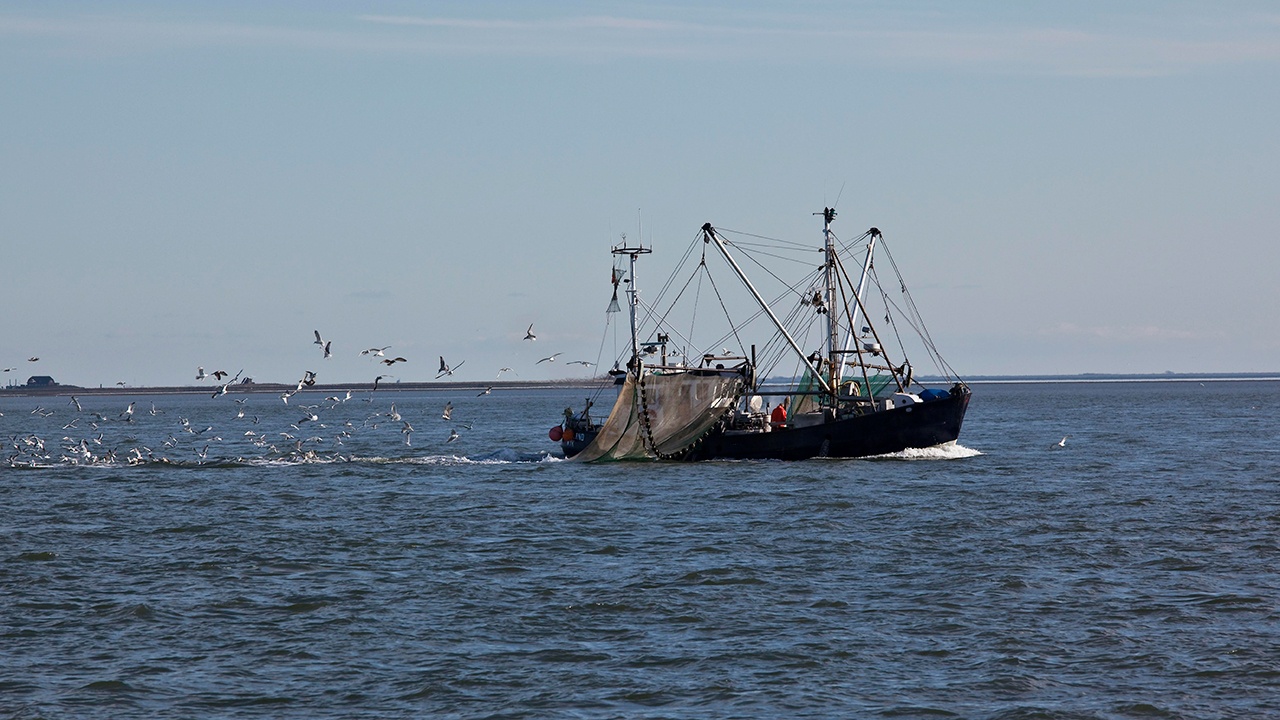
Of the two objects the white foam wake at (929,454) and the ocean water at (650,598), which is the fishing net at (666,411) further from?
the white foam wake at (929,454)

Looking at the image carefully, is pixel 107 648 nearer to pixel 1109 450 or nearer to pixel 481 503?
pixel 481 503

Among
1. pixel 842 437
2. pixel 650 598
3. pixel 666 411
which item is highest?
pixel 666 411

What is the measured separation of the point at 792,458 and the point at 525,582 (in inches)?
1440

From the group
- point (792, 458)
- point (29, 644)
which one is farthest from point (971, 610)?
point (792, 458)

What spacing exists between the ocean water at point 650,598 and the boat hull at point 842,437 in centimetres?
820

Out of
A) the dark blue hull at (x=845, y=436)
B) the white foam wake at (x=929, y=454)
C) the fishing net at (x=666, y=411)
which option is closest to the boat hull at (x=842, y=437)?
the dark blue hull at (x=845, y=436)

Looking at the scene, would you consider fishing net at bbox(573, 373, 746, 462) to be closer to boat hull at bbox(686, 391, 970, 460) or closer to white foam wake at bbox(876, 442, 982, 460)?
boat hull at bbox(686, 391, 970, 460)

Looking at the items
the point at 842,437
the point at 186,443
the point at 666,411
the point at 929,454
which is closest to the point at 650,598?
the point at 666,411

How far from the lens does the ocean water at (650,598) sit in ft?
69.2

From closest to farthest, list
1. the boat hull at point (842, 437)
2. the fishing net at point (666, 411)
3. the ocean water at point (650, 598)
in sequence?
the ocean water at point (650, 598)
the fishing net at point (666, 411)
the boat hull at point (842, 437)

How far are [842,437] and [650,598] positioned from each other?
38076 mm

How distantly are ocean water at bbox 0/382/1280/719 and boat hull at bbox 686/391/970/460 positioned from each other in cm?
820

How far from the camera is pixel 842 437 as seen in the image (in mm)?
65500

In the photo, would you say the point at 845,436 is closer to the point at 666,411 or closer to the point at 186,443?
the point at 666,411
